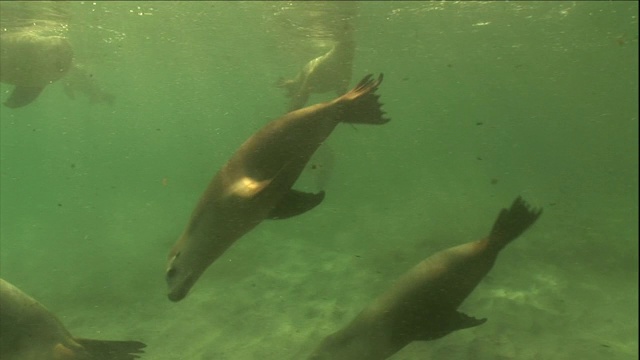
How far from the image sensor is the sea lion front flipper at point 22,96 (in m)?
6.91

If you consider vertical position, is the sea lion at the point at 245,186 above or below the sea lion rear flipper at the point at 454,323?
above

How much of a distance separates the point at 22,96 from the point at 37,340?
4.64m

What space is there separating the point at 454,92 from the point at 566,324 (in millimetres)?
45178

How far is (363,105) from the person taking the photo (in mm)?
3193

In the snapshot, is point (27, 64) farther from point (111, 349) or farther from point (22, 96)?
point (111, 349)

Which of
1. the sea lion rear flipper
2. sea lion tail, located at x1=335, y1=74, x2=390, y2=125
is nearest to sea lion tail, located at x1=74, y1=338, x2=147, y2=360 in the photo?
the sea lion rear flipper

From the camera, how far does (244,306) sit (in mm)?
8133

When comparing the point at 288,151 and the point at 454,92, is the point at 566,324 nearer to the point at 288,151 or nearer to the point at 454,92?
the point at 288,151

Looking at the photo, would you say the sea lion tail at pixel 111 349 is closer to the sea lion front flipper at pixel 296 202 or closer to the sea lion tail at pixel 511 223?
the sea lion front flipper at pixel 296 202

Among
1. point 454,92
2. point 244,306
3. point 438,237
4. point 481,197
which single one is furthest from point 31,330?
point 454,92

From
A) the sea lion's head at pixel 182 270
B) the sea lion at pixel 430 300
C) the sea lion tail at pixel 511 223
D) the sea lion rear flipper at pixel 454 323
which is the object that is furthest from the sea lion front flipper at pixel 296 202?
the sea lion tail at pixel 511 223

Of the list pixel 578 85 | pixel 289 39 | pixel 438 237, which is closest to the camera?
pixel 438 237

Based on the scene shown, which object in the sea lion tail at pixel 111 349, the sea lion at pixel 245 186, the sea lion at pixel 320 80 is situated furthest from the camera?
the sea lion at pixel 320 80

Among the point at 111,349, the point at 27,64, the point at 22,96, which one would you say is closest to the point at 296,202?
the point at 111,349
